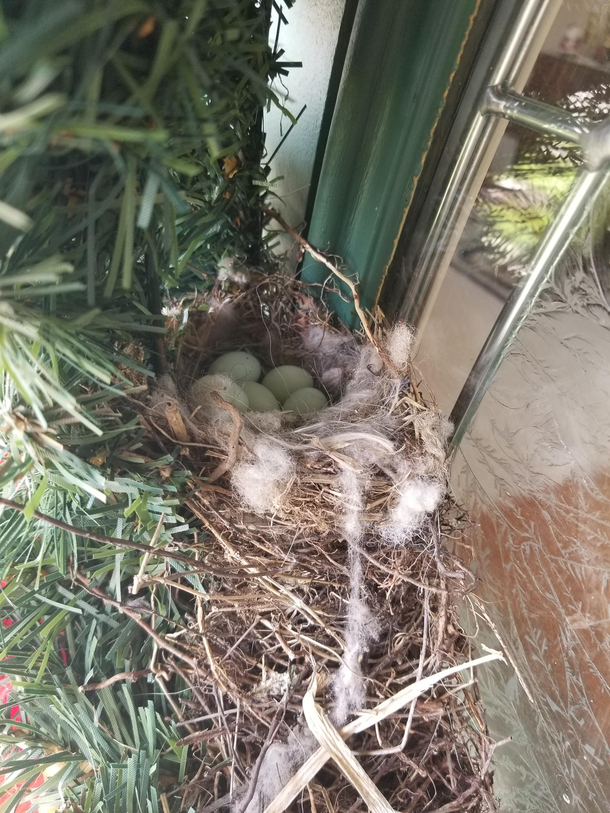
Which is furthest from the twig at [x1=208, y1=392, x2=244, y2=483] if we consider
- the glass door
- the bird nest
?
the glass door

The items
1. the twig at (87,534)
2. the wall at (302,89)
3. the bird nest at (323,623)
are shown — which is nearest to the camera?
the twig at (87,534)

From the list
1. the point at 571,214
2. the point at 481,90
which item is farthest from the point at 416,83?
the point at 571,214

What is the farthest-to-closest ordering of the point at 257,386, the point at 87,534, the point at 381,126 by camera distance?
1. the point at 257,386
2. the point at 381,126
3. the point at 87,534

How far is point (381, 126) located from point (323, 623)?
1.68 feet

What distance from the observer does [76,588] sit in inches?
19.5

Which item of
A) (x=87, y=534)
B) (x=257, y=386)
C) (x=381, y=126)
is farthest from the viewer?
(x=257, y=386)

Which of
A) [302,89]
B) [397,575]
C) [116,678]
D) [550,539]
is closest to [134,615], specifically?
[116,678]

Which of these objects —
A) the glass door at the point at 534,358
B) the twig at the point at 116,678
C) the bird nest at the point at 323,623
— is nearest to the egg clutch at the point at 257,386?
the bird nest at the point at 323,623

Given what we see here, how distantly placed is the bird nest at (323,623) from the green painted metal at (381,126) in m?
0.22

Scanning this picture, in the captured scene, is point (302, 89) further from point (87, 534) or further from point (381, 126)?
point (87, 534)

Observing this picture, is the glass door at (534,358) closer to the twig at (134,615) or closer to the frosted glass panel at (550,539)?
the frosted glass panel at (550,539)

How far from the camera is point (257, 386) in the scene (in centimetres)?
65

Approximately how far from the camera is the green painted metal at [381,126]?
1.57ft

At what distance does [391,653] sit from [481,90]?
55cm
